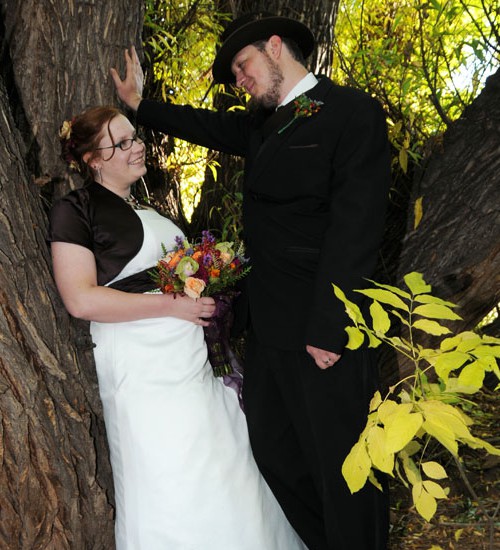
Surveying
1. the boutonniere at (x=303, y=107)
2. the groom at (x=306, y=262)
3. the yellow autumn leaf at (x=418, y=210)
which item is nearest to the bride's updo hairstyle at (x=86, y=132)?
the groom at (x=306, y=262)

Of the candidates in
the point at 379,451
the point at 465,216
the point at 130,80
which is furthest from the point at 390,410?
the point at 130,80

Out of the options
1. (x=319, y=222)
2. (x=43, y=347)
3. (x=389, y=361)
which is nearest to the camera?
(x=43, y=347)

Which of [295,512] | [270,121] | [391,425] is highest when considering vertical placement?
[270,121]

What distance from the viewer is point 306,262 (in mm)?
2715

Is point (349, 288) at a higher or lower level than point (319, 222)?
lower

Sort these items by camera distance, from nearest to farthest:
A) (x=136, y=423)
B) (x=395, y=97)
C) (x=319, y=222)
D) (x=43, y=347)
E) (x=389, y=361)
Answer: (x=43, y=347) → (x=136, y=423) → (x=319, y=222) → (x=389, y=361) → (x=395, y=97)

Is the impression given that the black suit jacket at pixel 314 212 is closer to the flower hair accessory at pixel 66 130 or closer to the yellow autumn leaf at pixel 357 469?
the flower hair accessory at pixel 66 130

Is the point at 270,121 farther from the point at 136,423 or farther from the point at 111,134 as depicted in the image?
the point at 136,423

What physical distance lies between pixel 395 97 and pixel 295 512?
8.98 ft

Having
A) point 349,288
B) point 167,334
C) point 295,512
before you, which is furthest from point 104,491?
point 349,288

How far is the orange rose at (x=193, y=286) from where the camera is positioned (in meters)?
2.42

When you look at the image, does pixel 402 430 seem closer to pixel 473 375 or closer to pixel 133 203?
pixel 473 375

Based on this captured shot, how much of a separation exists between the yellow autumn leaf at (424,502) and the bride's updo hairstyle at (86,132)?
177 cm

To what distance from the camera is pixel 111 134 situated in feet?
8.71
